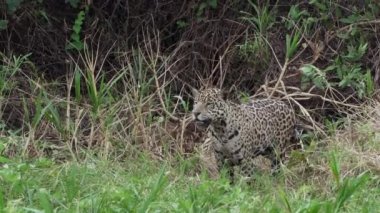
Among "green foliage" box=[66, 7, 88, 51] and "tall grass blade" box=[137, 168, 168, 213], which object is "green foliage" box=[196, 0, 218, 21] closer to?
"green foliage" box=[66, 7, 88, 51]

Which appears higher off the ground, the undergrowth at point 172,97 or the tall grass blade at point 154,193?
the tall grass blade at point 154,193

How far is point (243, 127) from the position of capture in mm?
8266

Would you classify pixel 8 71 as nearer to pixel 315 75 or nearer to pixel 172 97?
pixel 172 97

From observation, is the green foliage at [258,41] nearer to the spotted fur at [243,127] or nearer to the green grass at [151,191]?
the spotted fur at [243,127]

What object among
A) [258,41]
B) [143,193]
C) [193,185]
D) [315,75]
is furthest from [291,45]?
[143,193]

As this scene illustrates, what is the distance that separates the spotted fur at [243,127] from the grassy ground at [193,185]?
234 mm

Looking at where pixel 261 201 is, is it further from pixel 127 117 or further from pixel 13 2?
pixel 13 2

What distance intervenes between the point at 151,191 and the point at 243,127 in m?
2.12

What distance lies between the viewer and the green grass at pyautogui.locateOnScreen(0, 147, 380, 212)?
20.1ft

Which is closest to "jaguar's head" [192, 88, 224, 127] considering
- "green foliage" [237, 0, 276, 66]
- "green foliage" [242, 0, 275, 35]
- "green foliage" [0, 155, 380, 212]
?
"green foliage" [0, 155, 380, 212]

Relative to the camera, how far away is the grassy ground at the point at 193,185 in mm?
6172

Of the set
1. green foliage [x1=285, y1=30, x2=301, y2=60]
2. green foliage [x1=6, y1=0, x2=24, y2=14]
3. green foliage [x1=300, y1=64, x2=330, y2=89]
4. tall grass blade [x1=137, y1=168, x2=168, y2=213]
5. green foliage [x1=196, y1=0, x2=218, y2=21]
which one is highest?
green foliage [x1=6, y1=0, x2=24, y2=14]

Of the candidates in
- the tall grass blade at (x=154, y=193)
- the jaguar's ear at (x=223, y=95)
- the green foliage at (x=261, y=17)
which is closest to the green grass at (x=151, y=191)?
the tall grass blade at (x=154, y=193)

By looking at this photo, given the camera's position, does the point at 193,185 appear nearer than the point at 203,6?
Yes
